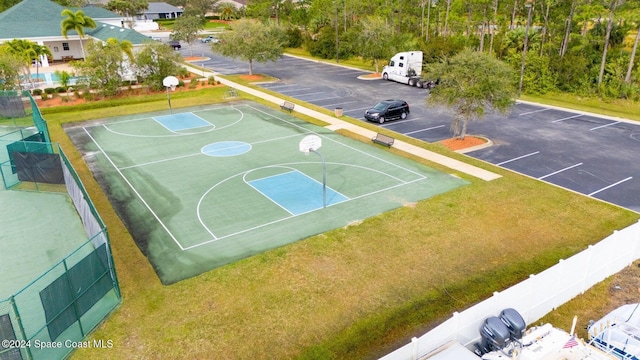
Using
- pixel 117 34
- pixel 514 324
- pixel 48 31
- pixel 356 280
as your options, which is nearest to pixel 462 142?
pixel 356 280

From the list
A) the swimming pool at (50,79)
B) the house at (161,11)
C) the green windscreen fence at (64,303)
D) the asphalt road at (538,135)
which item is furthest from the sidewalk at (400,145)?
the house at (161,11)

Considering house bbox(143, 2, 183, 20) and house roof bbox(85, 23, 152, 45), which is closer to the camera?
house roof bbox(85, 23, 152, 45)

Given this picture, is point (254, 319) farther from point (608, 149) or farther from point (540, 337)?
point (608, 149)

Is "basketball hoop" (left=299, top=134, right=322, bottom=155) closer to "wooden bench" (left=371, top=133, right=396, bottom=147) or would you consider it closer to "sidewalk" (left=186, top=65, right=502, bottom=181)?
"sidewalk" (left=186, top=65, right=502, bottom=181)

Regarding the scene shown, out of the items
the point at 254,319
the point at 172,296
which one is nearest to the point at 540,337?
Answer: the point at 254,319

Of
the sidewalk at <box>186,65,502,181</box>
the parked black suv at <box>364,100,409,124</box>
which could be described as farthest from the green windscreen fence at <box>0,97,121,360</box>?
the parked black suv at <box>364,100,409,124</box>
